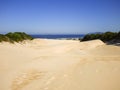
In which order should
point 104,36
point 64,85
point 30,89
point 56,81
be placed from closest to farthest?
1. point 30,89
2. point 64,85
3. point 56,81
4. point 104,36

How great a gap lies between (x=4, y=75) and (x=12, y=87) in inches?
61.7

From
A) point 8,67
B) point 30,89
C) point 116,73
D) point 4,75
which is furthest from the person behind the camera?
point 8,67

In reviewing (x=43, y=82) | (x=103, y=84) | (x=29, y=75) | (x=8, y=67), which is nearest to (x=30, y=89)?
(x=43, y=82)

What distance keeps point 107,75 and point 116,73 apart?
649 mm

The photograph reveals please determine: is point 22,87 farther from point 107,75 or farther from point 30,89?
point 107,75

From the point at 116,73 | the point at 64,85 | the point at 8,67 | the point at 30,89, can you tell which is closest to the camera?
the point at 30,89

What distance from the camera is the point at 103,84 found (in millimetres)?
6680

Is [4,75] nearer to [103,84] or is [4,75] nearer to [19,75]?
[19,75]

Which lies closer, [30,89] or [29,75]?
[30,89]

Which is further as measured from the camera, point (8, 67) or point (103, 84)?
point (8, 67)

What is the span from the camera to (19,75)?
775 centimetres

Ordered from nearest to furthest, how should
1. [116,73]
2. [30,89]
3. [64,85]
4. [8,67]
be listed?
[30,89]
[64,85]
[116,73]
[8,67]

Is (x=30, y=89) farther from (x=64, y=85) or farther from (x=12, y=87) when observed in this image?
(x=64, y=85)

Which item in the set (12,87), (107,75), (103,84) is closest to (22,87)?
(12,87)
